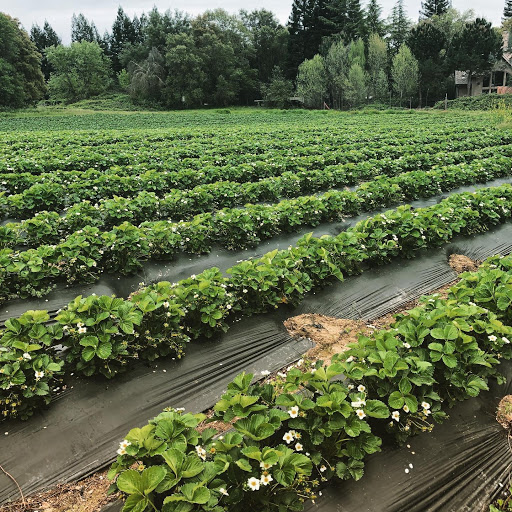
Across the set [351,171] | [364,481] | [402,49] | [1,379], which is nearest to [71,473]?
[1,379]

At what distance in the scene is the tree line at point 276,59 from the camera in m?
44.9

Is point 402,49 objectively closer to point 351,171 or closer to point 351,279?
point 351,171

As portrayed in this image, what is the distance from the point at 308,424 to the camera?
2.39m

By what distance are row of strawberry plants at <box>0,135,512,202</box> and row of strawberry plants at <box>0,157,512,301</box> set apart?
2282 millimetres

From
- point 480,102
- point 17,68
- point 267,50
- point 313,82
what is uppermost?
point 267,50

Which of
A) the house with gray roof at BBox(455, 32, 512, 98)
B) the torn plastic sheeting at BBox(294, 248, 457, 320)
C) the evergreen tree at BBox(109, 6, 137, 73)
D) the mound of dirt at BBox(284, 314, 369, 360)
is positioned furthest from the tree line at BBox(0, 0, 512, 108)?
the mound of dirt at BBox(284, 314, 369, 360)

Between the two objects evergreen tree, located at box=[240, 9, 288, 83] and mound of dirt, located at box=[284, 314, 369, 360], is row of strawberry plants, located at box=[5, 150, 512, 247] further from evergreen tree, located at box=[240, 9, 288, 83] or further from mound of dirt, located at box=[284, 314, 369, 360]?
evergreen tree, located at box=[240, 9, 288, 83]

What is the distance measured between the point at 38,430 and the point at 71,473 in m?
0.45

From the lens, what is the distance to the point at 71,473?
2.62 metres

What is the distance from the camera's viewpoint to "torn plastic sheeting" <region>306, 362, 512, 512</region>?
2301 millimetres

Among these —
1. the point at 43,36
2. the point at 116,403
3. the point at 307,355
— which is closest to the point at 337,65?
the point at 307,355

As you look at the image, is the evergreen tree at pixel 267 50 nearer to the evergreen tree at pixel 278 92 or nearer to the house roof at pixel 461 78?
Result: the evergreen tree at pixel 278 92

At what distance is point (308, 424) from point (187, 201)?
5474mm

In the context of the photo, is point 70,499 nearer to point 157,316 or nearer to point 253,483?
point 253,483
